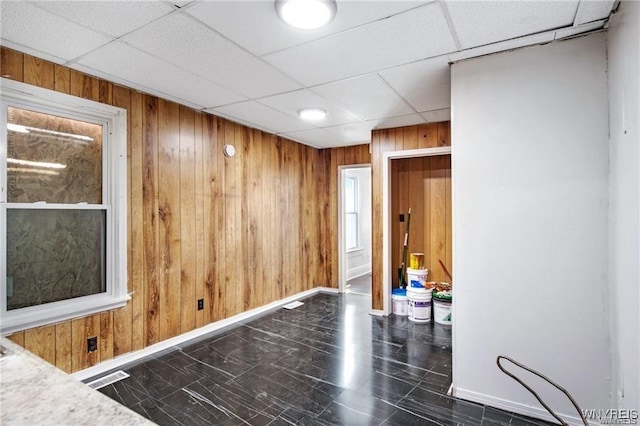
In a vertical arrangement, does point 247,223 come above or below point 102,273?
above

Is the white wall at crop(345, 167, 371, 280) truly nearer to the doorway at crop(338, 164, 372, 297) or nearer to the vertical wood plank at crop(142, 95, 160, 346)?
the doorway at crop(338, 164, 372, 297)

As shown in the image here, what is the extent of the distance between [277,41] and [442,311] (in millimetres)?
3369

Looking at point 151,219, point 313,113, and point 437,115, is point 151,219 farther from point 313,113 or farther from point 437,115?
point 437,115

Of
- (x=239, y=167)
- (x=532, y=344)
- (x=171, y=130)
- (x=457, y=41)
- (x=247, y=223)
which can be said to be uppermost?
(x=457, y=41)

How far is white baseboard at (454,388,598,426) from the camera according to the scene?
202cm

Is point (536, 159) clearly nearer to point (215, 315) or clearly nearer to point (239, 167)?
point (239, 167)

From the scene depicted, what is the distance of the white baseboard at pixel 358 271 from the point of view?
22.1 ft

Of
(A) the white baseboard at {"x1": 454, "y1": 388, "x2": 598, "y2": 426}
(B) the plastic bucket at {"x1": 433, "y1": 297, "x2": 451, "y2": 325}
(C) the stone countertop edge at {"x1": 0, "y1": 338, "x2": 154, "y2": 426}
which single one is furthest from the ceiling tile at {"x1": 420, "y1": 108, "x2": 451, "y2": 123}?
(C) the stone countertop edge at {"x1": 0, "y1": 338, "x2": 154, "y2": 426}

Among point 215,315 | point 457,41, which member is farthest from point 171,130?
point 457,41

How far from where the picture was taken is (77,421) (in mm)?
787

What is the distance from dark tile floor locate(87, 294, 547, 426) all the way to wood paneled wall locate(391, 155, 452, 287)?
3.46 ft

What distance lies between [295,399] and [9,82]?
2880 millimetres

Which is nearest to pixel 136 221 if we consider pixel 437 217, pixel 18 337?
pixel 18 337

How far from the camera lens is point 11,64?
2.21m
